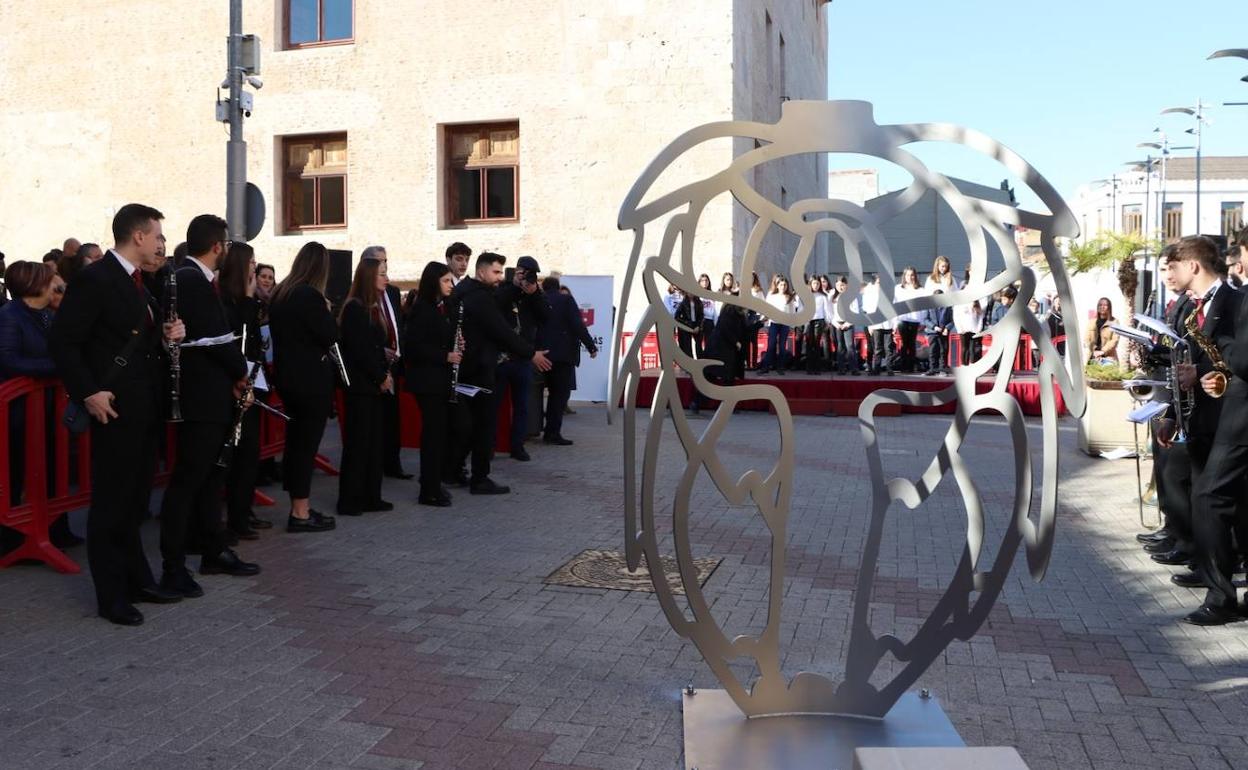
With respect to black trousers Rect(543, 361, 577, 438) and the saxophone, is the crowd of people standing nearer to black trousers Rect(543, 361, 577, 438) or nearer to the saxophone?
black trousers Rect(543, 361, 577, 438)

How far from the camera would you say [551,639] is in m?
5.30

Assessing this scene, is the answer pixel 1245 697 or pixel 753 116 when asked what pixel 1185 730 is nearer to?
pixel 1245 697

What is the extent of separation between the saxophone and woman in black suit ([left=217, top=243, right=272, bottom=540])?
5.76 meters

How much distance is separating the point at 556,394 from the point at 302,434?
206 inches

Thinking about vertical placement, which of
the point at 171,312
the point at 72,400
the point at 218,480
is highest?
the point at 171,312

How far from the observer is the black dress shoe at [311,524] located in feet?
25.4

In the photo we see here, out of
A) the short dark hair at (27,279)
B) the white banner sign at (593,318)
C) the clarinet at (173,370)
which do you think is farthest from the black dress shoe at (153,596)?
the white banner sign at (593,318)

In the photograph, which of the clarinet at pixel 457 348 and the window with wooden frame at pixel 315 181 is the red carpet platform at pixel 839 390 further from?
the window with wooden frame at pixel 315 181

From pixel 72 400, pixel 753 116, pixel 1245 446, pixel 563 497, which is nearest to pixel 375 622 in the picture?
pixel 72 400

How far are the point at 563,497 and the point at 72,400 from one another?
4.49 meters

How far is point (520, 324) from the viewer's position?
10.8m

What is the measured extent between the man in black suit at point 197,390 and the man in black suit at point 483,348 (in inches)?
129

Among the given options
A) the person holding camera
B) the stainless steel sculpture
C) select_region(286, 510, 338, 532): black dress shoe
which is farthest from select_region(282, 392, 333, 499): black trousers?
the stainless steel sculpture

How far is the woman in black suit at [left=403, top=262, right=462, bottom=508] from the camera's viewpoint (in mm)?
8836
